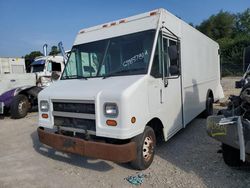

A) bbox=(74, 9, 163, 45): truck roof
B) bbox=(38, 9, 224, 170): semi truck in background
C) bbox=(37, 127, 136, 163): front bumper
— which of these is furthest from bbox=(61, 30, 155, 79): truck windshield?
bbox=(37, 127, 136, 163): front bumper

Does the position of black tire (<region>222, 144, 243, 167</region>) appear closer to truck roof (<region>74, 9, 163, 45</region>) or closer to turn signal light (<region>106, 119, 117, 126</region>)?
turn signal light (<region>106, 119, 117, 126</region>)

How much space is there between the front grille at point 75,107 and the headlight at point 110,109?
0.26 m

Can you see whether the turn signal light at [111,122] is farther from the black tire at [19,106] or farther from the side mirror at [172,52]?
the black tire at [19,106]

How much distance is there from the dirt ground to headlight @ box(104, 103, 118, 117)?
3.65 ft

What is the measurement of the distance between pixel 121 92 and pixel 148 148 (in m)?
1.26

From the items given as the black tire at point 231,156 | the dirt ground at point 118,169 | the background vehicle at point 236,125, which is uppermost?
the background vehicle at point 236,125

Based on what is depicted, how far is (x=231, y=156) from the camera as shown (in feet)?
13.2

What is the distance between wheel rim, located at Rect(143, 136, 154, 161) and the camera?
165 inches

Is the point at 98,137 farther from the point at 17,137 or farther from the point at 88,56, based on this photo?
the point at 17,137

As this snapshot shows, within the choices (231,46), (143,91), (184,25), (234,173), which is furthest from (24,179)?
(231,46)

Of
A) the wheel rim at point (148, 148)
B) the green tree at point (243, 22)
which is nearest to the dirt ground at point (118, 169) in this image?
the wheel rim at point (148, 148)

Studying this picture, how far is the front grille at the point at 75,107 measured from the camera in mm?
3951

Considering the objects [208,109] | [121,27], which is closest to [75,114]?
[121,27]

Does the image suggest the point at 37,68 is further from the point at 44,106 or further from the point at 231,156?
the point at 231,156
